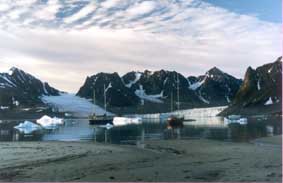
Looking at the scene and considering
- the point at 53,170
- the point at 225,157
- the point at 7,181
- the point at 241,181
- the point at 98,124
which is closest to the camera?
the point at 241,181

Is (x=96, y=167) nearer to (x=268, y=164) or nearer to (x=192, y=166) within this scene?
(x=192, y=166)

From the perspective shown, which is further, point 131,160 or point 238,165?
point 131,160

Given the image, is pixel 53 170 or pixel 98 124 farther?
pixel 98 124

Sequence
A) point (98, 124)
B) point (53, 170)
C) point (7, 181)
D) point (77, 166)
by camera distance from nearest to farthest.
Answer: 1. point (7, 181)
2. point (53, 170)
3. point (77, 166)
4. point (98, 124)

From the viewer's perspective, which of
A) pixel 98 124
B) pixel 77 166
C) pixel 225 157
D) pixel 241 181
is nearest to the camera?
pixel 241 181

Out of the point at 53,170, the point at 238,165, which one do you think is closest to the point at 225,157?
the point at 238,165

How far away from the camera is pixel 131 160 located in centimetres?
2544

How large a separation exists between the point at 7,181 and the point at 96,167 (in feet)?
16.1

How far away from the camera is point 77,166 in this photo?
22219 mm

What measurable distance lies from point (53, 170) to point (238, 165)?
26.5 feet

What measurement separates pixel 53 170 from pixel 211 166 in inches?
271

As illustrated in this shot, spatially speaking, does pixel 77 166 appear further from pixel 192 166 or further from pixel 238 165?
pixel 238 165

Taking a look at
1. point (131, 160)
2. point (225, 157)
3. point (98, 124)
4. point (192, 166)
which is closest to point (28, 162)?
point (131, 160)

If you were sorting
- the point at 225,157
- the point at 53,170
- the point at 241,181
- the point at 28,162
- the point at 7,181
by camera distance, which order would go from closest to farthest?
1. the point at 241,181
2. the point at 7,181
3. the point at 53,170
4. the point at 28,162
5. the point at 225,157
